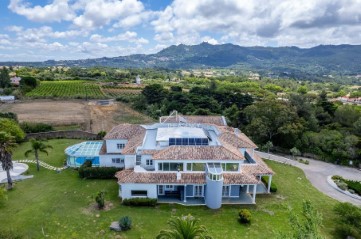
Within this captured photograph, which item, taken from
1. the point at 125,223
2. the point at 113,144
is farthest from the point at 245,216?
the point at 113,144

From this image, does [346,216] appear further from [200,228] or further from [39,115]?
[39,115]

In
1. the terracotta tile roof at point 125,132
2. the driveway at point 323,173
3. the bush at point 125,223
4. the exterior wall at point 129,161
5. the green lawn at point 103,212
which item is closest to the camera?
the bush at point 125,223

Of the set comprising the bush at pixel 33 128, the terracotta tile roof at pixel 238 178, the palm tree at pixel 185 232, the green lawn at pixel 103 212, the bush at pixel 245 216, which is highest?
the palm tree at pixel 185 232

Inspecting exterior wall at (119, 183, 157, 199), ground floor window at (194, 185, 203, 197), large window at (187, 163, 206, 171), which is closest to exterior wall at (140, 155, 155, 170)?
exterior wall at (119, 183, 157, 199)

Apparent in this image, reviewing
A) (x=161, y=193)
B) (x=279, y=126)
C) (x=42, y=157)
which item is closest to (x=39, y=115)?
(x=42, y=157)

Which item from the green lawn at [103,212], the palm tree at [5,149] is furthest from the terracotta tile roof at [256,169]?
the palm tree at [5,149]

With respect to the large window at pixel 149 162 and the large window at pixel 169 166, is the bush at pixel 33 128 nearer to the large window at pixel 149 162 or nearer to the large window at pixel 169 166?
the large window at pixel 149 162

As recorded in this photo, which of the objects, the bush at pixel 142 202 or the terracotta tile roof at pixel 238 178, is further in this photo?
the terracotta tile roof at pixel 238 178
